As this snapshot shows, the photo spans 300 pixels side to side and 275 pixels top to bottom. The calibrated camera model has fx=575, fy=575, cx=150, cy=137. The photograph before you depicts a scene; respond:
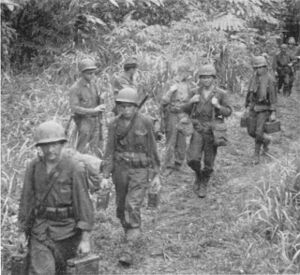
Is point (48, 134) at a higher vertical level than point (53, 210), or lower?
higher

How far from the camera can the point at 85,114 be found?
928 centimetres

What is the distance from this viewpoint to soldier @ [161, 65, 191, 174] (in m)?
9.99

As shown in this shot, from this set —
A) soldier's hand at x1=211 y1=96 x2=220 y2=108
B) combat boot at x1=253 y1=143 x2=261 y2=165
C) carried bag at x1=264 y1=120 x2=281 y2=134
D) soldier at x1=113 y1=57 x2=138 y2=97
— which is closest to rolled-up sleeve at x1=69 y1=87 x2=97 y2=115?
soldier at x1=113 y1=57 x2=138 y2=97

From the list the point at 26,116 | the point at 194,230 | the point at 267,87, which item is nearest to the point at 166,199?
the point at 194,230

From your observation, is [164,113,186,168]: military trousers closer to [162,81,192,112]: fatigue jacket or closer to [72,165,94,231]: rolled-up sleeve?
[162,81,192,112]: fatigue jacket

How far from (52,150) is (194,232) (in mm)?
3147

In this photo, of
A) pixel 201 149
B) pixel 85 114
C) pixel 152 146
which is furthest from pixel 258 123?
pixel 152 146

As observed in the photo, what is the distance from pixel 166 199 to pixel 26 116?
384 cm

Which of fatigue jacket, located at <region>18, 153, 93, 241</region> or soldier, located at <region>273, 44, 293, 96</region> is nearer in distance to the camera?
fatigue jacket, located at <region>18, 153, 93, 241</region>

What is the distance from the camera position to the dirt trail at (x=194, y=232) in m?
6.59

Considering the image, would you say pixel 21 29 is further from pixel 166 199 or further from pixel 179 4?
pixel 166 199

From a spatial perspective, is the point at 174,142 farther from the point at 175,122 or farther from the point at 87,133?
the point at 87,133

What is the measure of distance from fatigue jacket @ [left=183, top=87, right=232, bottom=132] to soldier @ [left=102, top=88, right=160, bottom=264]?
6.78ft

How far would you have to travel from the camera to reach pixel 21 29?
14.9 meters
